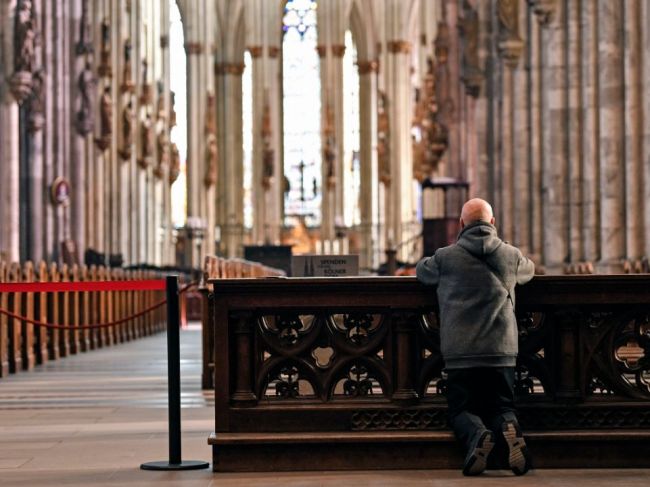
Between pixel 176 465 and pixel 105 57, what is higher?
pixel 105 57

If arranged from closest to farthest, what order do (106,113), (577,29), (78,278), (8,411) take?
(8,411) < (78,278) < (577,29) < (106,113)

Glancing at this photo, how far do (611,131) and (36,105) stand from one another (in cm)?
1360

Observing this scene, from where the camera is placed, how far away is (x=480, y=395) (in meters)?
7.84

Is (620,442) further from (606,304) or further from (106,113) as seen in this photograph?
(106,113)

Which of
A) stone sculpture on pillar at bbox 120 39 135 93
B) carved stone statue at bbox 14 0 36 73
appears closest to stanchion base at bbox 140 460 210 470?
carved stone statue at bbox 14 0 36 73

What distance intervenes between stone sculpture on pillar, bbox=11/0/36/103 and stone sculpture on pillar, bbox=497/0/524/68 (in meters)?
8.58

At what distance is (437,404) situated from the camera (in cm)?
805

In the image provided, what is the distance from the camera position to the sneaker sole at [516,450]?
7.54 m

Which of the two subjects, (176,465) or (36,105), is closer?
(176,465)

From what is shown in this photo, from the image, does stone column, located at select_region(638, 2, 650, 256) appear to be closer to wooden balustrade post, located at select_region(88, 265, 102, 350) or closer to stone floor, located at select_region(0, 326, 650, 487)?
stone floor, located at select_region(0, 326, 650, 487)

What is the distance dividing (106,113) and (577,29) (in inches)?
729

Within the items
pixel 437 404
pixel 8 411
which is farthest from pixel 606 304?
pixel 8 411

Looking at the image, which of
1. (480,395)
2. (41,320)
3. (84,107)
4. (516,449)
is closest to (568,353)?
(480,395)

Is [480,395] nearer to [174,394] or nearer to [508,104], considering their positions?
[174,394]
